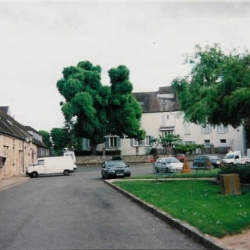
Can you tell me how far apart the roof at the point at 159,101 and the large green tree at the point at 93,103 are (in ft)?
28.6

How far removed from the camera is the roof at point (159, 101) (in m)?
62.4

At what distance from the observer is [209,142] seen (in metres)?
60.1

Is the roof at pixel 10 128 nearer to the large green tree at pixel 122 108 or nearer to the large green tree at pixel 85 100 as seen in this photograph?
the large green tree at pixel 85 100

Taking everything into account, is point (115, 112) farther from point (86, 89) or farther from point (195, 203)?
point (195, 203)

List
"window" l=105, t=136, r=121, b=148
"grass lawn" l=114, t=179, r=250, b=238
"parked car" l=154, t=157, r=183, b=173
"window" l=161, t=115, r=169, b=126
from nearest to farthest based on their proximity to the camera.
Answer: "grass lawn" l=114, t=179, r=250, b=238, "parked car" l=154, t=157, r=183, b=173, "window" l=161, t=115, r=169, b=126, "window" l=105, t=136, r=121, b=148

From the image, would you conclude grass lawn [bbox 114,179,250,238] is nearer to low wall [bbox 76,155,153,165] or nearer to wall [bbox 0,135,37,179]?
wall [bbox 0,135,37,179]

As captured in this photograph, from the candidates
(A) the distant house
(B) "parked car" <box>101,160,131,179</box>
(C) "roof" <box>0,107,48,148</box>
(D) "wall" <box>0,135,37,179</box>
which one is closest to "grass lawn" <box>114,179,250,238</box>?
(B) "parked car" <box>101,160,131,179</box>

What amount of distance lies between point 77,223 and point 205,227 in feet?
11.7

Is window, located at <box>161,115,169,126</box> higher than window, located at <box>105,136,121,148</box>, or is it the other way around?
window, located at <box>161,115,169,126</box>

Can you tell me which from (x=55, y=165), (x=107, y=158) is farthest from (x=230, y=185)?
(x=107, y=158)

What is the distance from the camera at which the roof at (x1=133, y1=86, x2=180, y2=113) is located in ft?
205

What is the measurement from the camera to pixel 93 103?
52562mm

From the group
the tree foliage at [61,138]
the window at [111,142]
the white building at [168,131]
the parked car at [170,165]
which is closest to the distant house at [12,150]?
the parked car at [170,165]

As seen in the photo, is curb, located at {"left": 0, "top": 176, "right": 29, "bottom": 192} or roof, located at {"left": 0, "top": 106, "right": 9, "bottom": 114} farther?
roof, located at {"left": 0, "top": 106, "right": 9, "bottom": 114}
